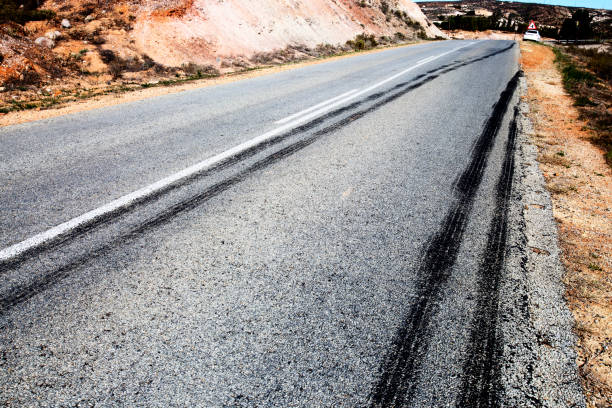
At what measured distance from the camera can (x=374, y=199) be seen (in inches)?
139

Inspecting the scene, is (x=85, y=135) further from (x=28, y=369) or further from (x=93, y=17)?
(x=93, y=17)

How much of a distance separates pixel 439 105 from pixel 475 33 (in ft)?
191

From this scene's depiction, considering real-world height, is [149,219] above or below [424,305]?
above

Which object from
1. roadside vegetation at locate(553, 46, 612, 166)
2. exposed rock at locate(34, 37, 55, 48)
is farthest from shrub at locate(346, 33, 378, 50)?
exposed rock at locate(34, 37, 55, 48)

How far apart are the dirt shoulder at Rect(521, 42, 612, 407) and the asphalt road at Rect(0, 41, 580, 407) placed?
455 millimetres

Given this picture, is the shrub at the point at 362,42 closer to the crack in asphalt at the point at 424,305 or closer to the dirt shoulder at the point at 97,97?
the dirt shoulder at the point at 97,97

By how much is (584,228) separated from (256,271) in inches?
119

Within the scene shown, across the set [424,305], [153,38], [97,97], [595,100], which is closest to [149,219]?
[424,305]

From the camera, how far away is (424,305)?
7.37 feet

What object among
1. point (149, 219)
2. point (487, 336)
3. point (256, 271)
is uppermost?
point (149, 219)

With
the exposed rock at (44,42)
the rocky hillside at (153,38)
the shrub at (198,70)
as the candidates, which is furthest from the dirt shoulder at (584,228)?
the exposed rock at (44,42)

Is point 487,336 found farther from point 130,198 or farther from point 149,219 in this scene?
point 130,198

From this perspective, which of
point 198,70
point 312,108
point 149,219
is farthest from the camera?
point 198,70

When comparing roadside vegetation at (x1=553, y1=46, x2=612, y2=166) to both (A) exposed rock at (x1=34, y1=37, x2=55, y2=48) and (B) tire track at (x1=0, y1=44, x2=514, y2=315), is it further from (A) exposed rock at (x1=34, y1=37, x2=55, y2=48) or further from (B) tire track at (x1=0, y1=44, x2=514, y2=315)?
(A) exposed rock at (x1=34, y1=37, x2=55, y2=48)
